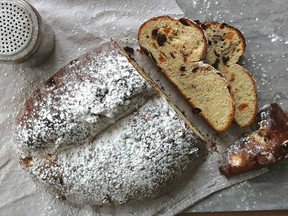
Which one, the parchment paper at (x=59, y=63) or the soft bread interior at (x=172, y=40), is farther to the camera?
the parchment paper at (x=59, y=63)

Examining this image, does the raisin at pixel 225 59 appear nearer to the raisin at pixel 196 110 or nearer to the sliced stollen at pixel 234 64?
the sliced stollen at pixel 234 64

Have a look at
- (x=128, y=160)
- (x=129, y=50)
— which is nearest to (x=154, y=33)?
Answer: (x=129, y=50)

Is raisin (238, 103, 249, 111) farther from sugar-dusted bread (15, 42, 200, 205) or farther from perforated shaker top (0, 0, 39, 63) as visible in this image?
perforated shaker top (0, 0, 39, 63)

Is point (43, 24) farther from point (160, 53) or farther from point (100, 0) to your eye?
point (160, 53)

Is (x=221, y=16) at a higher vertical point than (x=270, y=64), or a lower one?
higher

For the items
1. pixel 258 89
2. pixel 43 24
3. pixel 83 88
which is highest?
pixel 43 24

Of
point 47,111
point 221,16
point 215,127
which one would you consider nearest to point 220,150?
point 215,127

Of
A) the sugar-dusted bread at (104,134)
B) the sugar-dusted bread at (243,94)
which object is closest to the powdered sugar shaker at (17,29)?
the sugar-dusted bread at (104,134)
